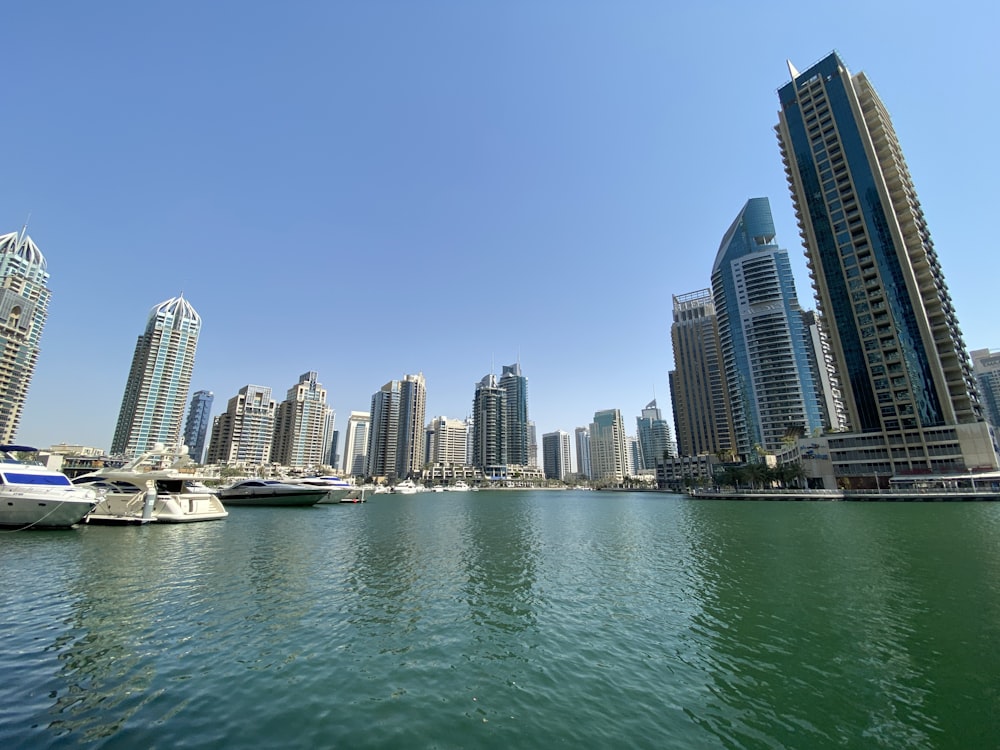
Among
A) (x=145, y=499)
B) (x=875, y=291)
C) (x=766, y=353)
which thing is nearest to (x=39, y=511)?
(x=145, y=499)

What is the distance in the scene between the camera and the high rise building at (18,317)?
14662 cm

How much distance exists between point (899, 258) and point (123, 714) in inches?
6160

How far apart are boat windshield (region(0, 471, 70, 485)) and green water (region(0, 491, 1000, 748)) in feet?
37.8

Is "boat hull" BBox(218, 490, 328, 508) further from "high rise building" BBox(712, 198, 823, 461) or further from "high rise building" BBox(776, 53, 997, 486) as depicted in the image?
"high rise building" BBox(712, 198, 823, 461)

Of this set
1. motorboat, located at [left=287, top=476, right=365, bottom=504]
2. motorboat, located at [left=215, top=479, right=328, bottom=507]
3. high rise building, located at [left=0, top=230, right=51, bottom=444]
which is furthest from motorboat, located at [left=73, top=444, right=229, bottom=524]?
high rise building, located at [left=0, top=230, right=51, bottom=444]

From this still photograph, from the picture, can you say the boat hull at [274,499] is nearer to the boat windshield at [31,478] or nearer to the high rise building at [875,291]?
the boat windshield at [31,478]

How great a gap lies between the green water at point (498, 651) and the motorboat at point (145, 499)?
1706 centimetres

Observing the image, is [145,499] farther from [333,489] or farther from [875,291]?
[875,291]

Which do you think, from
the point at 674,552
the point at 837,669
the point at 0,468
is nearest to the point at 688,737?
the point at 837,669

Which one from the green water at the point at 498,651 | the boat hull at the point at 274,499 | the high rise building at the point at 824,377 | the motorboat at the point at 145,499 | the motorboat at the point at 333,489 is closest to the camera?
the green water at the point at 498,651

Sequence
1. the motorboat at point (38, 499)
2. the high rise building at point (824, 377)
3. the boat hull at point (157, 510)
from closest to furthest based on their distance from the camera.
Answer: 1. the motorboat at point (38, 499)
2. the boat hull at point (157, 510)
3. the high rise building at point (824, 377)

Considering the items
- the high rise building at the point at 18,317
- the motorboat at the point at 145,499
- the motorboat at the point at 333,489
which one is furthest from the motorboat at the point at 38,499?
the high rise building at the point at 18,317

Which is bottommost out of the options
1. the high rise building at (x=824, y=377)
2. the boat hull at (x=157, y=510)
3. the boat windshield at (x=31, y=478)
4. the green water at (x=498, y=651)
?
the green water at (x=498, y=651)

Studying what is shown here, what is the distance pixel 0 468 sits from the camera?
120ft
